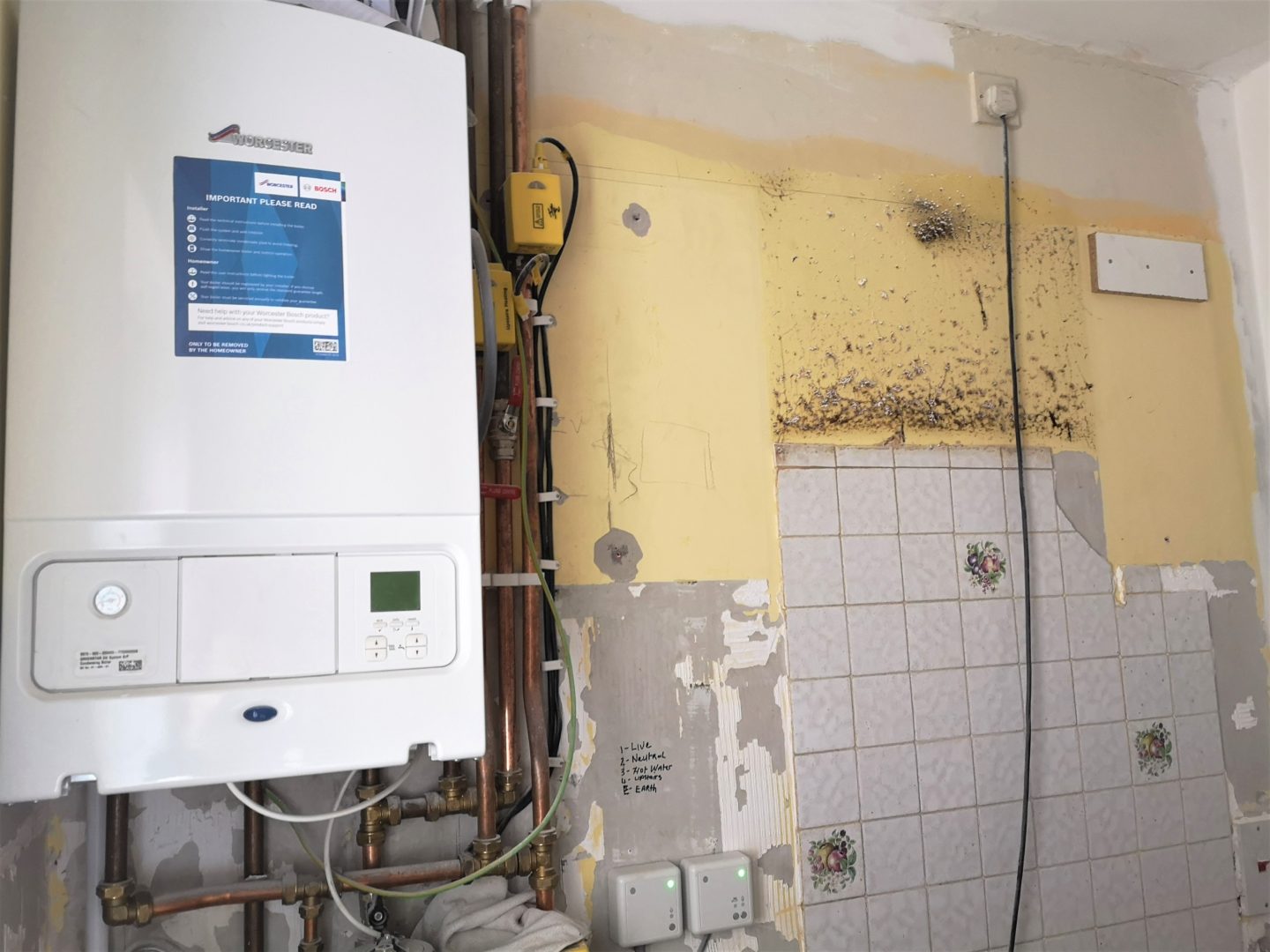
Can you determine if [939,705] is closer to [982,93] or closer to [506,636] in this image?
[506,636]

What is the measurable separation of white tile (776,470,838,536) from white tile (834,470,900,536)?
2 centimetres

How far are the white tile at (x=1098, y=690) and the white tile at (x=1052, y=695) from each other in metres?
0.02

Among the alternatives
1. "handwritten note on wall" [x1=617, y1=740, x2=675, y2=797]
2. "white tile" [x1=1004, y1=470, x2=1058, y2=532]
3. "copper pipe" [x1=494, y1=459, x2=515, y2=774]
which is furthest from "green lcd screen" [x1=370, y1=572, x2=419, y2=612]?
"white tile" [x1=1004, y1=470, x2=1058, y2=532]

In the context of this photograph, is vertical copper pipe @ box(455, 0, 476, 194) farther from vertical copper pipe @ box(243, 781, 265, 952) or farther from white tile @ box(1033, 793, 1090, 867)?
white tile @ box(1033, 793, 1090, 867)

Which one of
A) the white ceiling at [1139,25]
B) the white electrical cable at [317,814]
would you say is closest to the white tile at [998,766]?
the white electrical cable at [317,814]

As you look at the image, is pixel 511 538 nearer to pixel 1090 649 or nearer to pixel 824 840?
pixel 824 840

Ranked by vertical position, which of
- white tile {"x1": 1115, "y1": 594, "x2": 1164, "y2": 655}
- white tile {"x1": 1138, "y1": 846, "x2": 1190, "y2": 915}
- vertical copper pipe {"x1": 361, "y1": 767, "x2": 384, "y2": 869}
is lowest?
white tile {"x1": 1138, "y1": 846, "x2": 1190, "y2": 915}

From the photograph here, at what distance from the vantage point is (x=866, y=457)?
5.53 ft

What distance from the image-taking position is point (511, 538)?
1399 millimetres

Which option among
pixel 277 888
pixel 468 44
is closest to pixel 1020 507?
pixel 468 44

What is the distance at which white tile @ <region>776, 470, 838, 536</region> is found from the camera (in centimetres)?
162

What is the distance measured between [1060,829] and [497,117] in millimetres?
1575

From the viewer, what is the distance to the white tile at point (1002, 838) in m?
1.67

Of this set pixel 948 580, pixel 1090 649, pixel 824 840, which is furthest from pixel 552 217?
pixel 1090 649
